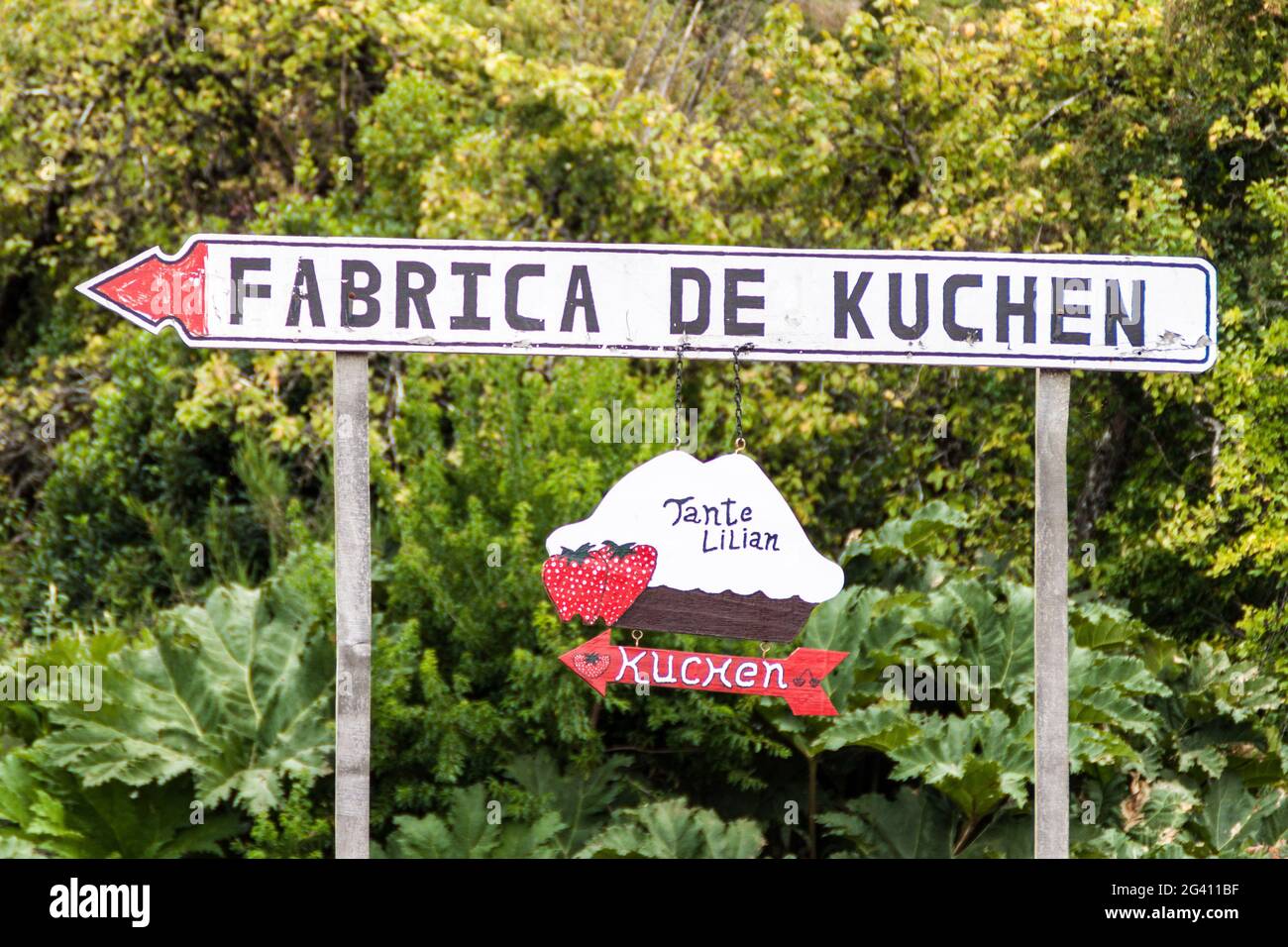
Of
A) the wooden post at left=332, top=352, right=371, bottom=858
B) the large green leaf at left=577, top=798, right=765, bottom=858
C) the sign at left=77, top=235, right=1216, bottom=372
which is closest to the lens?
the sign at left=77, top=235, right=1216, bottom=372

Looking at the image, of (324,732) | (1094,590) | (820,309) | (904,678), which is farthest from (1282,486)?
(324,732)

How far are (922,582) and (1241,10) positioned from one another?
11.3 ft

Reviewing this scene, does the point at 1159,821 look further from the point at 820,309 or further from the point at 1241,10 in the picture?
the point at 1241,10

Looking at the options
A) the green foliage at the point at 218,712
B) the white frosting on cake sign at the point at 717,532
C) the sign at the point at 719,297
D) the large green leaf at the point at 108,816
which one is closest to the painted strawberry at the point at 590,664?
the white frosting on cake sign at the point at 717,532

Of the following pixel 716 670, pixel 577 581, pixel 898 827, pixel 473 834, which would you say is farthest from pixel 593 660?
pixel 898 827

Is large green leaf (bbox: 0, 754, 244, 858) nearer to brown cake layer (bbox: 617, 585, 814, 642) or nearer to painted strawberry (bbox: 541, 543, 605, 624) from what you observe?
painted strawberry (bbox: 541, 543, 605, 624)

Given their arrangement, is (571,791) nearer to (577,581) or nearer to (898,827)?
(898,827)

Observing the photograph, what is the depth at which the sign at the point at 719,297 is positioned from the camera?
4406 mm

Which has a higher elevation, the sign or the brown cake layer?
the sign

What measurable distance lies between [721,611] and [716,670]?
0.60ft

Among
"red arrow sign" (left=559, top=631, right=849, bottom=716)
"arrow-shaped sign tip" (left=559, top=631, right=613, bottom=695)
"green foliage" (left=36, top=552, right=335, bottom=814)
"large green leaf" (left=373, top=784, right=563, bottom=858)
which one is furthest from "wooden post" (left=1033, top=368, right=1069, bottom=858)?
"green foliage" (left=36, top=552, right=335, bottom=814)

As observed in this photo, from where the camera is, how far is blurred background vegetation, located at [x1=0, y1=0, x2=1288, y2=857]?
604 centimetres

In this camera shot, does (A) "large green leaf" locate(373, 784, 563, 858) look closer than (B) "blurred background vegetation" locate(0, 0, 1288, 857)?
Yes

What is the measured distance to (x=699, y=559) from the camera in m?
4.43
